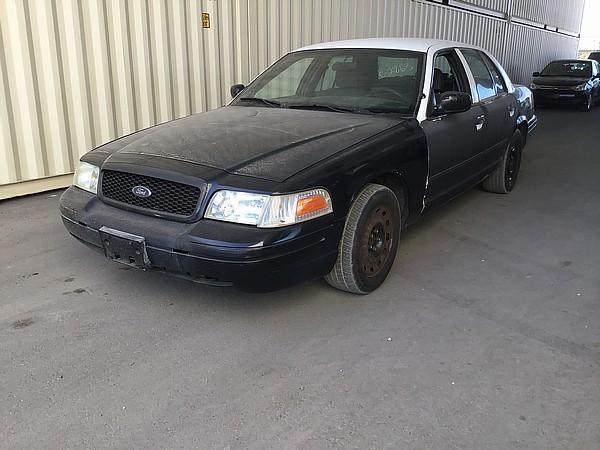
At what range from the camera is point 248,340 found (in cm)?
309

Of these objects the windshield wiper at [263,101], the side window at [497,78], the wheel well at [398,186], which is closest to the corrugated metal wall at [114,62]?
the windshield wiper at [263,101]

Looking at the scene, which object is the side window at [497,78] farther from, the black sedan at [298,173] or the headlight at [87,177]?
the headlight at [87,177]

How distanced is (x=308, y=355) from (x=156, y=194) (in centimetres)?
123

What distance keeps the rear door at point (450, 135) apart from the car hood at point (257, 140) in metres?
0.45

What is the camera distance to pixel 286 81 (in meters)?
4.83

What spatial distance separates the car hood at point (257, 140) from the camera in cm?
315

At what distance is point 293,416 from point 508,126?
179 inches

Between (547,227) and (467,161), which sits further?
(547,227)

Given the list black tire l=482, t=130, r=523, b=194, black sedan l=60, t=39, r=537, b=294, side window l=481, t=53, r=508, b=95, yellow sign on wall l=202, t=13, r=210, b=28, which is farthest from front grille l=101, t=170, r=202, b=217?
yellow sign on wall l=202, t=13, r=210, b=28

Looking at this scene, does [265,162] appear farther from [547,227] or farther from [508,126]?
[508,126]

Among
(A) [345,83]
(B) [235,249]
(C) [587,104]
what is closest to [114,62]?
→ (A) [345,83]

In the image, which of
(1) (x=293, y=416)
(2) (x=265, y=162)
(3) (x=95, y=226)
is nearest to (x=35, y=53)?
(3) (x=95, y=226)

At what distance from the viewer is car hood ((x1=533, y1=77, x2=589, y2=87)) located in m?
16.2

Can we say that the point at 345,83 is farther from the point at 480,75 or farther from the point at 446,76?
the point at 480,75
